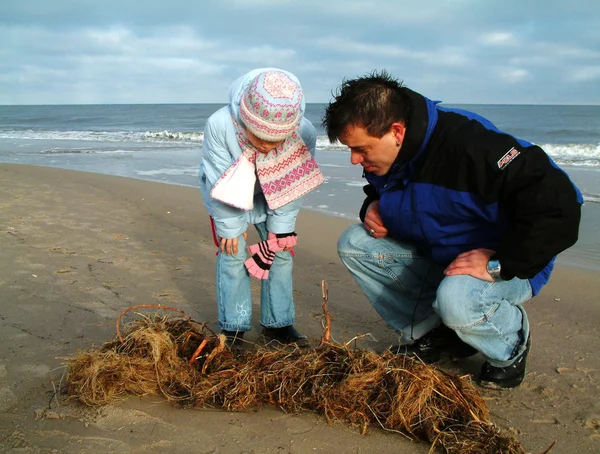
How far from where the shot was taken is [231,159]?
295 cm

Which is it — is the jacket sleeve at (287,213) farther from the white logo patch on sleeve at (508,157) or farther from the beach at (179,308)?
the white logo patch on sleeve at (508,157)

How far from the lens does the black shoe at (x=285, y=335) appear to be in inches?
126

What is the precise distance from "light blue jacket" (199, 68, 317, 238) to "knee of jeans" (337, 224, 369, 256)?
1.00 feet

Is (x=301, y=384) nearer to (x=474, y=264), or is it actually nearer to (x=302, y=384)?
(x=302, y=384)

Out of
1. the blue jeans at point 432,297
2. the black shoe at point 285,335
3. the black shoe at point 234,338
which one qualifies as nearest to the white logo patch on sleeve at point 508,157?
the blue jeans at point 432,297

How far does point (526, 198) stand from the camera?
2.29m

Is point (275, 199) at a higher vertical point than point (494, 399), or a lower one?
higher

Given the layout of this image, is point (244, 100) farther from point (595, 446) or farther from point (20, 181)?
point (20, 181)

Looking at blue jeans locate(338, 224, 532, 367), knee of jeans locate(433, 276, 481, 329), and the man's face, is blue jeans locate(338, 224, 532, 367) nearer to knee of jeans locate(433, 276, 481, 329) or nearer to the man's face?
knee of jeans locate(433, 276, 481, 329)

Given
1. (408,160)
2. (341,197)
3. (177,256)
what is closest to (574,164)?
(341,197)

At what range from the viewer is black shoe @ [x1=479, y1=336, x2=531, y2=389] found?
8.66ft

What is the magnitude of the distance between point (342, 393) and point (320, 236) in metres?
3.66

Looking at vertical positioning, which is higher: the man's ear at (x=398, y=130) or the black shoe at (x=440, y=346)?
the man's ear at (x=398, y=130)

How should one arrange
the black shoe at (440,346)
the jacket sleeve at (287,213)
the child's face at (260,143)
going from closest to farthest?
the child's face at (260,143) → the black shoe at (440,346) → the jacket sleeve at (287,213)
